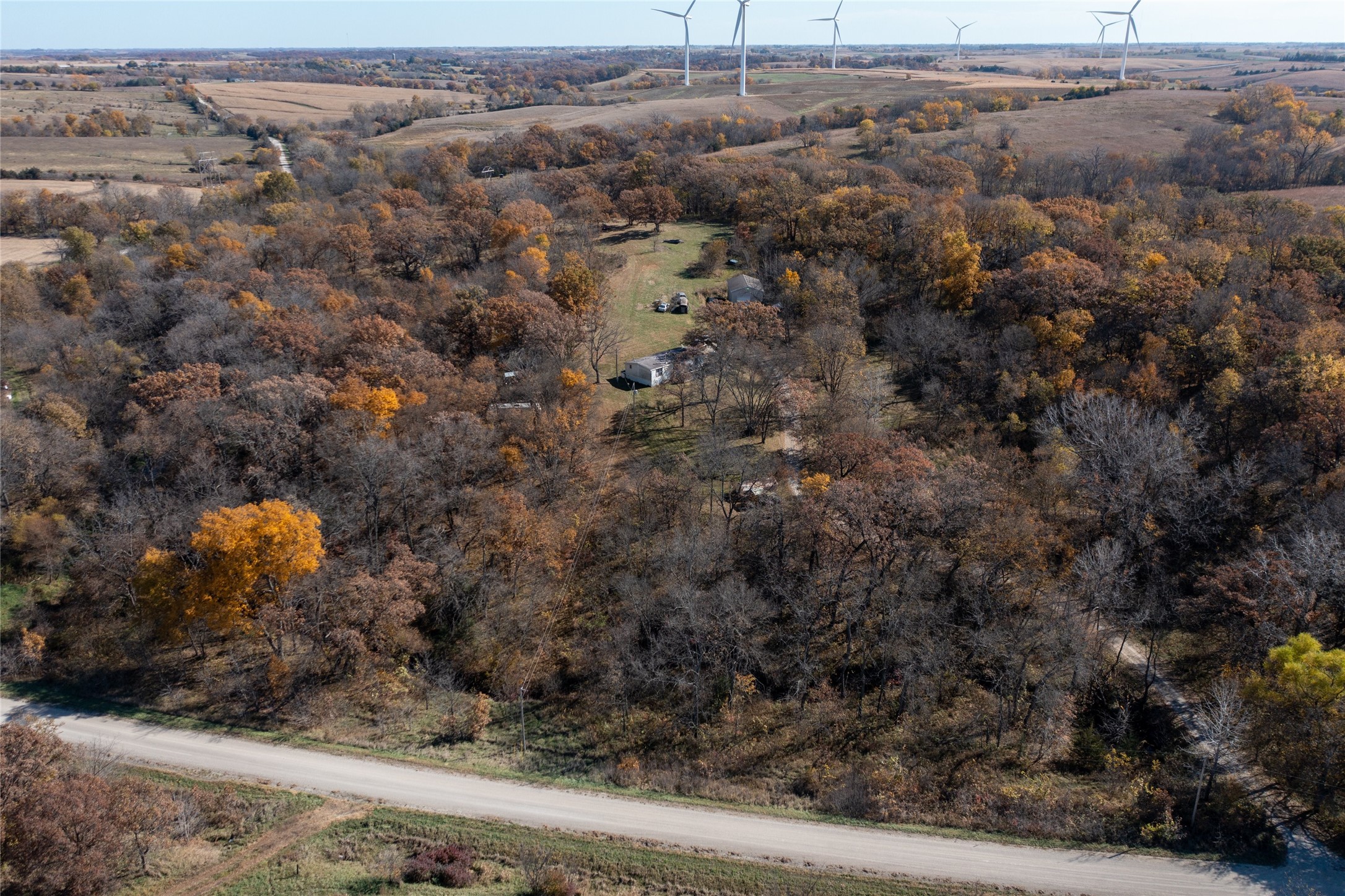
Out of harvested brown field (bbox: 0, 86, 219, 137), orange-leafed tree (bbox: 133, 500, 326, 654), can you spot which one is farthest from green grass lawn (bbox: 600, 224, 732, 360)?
harvested brown field (bbox: 0, 86, 219, 137)

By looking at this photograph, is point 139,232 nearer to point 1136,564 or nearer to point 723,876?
point 723,876

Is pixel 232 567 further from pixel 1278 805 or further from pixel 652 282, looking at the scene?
pixel 652 282

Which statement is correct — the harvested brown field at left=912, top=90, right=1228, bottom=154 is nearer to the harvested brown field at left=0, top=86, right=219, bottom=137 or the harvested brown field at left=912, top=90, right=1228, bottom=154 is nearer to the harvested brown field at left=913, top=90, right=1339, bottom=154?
the harvested brown field at left=913, top=90, right=1339, bottom=154

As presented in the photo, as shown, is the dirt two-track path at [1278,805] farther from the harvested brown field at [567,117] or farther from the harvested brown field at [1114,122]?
the harvested brown field at [567,117]

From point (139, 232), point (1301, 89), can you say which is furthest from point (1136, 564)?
point (1301, 89)

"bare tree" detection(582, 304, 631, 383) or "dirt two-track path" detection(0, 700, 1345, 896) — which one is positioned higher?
"bare tree" detection(582, 304, 631, 383)

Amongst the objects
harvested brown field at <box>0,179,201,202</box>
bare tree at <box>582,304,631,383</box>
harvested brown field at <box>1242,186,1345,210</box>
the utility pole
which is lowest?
the utility pole
